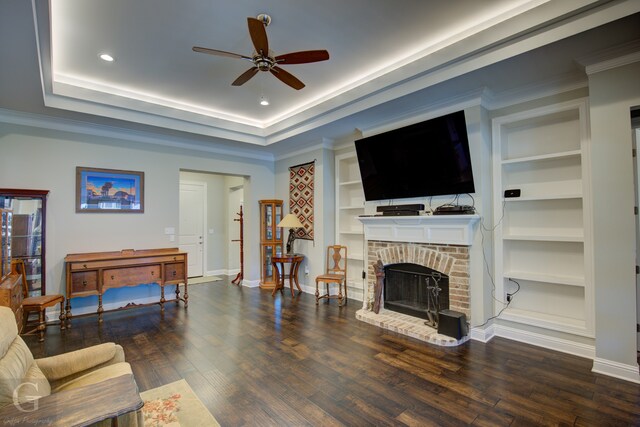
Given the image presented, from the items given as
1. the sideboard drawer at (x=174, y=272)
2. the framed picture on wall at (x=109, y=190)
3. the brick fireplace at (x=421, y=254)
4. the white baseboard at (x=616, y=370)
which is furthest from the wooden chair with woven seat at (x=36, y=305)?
the white baseboard at (x=616, y=370)

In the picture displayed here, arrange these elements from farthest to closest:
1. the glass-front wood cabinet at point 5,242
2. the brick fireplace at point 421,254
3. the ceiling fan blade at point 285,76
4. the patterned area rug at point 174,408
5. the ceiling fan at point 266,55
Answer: the brick fireplace at point 421,254 → the glass-front wood cabinet at point 5,242 → the ceiling fan blade at point 285,76 → the ceiling fan at point 266,55 → the patterned area rug at point 174,408

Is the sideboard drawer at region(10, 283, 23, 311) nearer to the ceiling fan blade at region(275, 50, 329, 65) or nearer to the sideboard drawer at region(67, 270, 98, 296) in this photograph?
the sideboard drawer at region(67, 270, 98, 296)

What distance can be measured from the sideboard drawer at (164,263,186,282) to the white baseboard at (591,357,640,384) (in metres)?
5.08

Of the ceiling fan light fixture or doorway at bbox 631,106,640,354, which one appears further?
the ceiling fan light fixture

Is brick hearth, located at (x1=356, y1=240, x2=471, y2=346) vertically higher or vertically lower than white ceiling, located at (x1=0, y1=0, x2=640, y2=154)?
lower

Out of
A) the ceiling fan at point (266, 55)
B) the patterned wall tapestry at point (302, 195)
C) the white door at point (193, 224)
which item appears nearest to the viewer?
the ceiling fan at point (266, 55)

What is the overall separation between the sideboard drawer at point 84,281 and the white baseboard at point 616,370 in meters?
5.68

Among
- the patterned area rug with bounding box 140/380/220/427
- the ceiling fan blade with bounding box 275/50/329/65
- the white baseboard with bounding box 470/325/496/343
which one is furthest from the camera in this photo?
the white baseboard with bounding box 470/325/496/343

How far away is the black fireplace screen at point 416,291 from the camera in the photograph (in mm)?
3877

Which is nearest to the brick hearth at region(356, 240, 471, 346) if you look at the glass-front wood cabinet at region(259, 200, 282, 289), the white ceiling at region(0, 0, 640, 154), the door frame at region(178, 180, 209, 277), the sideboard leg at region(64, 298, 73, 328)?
the white ceiling at region(0, 0, 640, 154)

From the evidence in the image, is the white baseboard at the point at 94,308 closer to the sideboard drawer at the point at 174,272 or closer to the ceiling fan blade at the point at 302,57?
the sideboard drawer at the point at 174,272

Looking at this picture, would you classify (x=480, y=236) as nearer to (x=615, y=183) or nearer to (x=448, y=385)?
(x=615, y=183)

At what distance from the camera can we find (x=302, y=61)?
9.16ft

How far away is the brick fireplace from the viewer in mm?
3580
